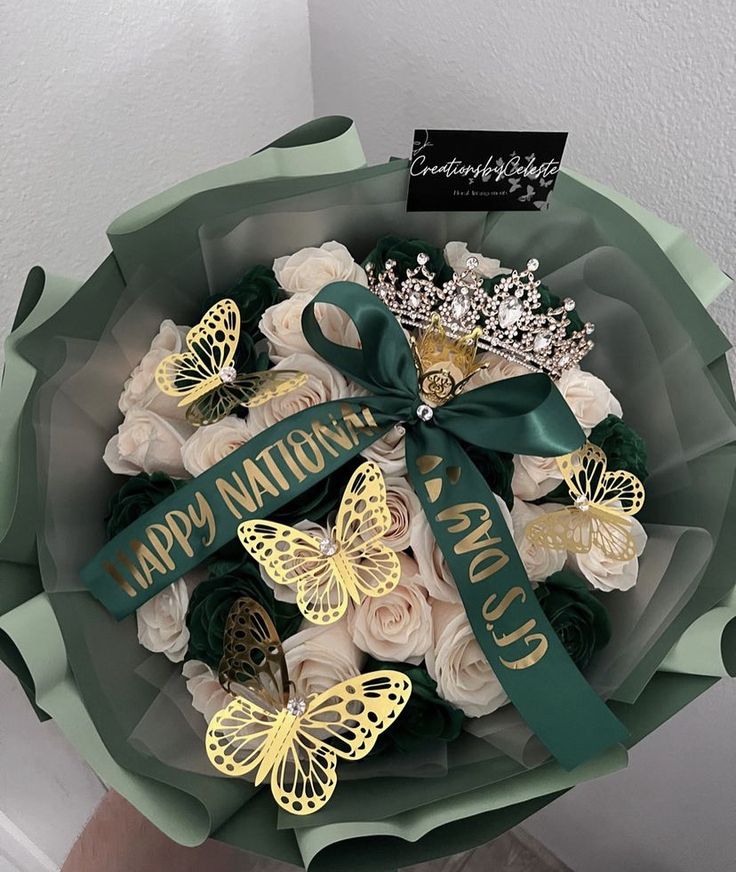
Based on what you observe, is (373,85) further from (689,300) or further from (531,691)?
(531,691)

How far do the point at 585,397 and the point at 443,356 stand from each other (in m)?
0.10

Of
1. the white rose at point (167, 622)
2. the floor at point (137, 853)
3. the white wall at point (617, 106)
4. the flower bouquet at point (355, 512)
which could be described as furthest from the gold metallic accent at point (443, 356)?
the floor at point (137, 853)

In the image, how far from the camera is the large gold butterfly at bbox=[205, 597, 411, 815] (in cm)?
47

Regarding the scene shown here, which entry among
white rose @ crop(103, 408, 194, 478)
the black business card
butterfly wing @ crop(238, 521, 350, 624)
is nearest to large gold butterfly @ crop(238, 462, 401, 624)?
butterfly wing @ crop(238, 521, 350, 624)

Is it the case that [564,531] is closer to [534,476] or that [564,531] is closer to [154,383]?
[534,476]

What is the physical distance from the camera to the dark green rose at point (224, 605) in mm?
509

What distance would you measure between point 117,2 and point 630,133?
52cm

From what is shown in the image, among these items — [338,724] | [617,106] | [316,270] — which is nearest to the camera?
[338,724]

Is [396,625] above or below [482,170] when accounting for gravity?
below

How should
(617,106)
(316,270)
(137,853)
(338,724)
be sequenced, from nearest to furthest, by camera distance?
1. (338,724)
2. (316,270)
3. (617,106)
4. (137,853)

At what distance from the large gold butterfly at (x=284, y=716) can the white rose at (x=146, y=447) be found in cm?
12

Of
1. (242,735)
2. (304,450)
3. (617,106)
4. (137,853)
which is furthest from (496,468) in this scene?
(137,853)

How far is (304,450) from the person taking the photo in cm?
52

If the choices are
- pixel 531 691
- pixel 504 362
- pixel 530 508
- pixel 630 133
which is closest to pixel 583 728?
pixel 531 691
